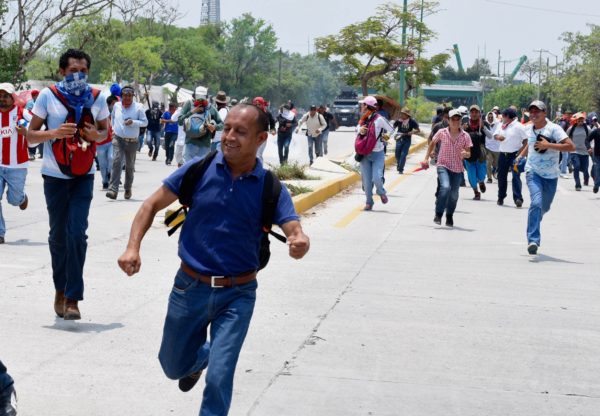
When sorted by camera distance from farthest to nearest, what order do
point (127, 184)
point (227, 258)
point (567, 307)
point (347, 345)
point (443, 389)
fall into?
1. point (127, 184)
2. point (567, 307)
3. point (347, 345)
4. point (443, 389)
5. point (227, 258)

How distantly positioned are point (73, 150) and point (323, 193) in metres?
11.5

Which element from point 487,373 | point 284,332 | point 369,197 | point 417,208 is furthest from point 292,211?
point 417,208

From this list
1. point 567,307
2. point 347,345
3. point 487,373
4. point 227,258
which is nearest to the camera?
point 227,258

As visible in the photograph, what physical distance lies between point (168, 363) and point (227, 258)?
0.57 meters

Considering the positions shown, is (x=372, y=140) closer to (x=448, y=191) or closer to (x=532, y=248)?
(x=448, y=191)

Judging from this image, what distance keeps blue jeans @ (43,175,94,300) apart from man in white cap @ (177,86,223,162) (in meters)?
8.45

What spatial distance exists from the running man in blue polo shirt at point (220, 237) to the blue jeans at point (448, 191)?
10944mm

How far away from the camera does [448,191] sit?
1587cm

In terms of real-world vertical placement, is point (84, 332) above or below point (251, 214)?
below

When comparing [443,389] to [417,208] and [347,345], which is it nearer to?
[347,345]

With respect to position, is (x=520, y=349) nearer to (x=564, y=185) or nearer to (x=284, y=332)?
(x=284, y=332)

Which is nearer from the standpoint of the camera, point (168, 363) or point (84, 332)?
point (168, 363)

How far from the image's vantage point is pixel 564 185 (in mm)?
27422

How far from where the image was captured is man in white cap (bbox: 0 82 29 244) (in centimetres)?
1218
